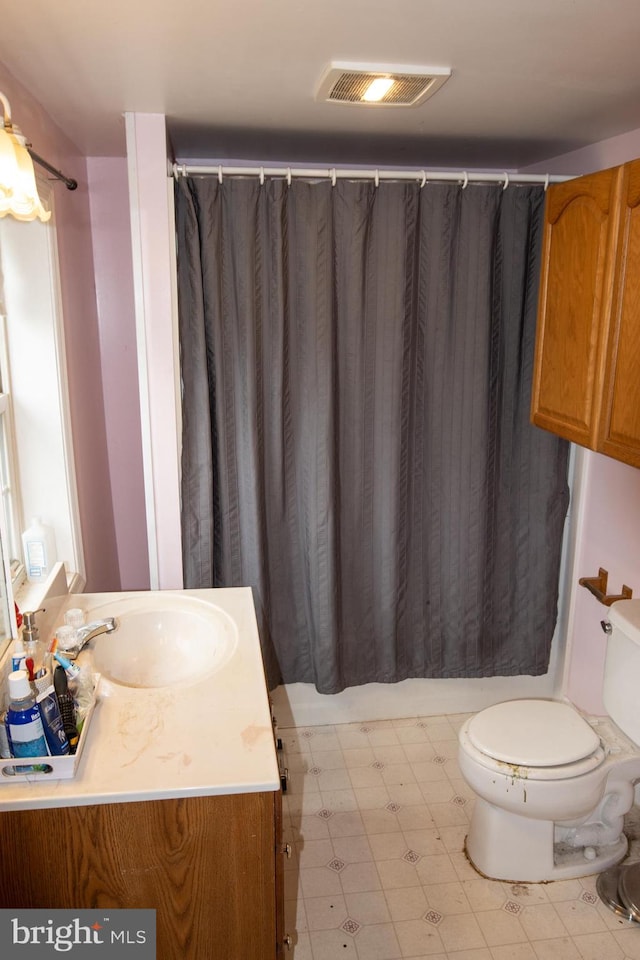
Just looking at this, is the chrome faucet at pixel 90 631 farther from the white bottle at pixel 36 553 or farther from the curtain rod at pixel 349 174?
the curtain rod at pixel 349 174

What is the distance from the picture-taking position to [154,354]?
227 cm

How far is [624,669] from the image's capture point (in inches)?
79.5

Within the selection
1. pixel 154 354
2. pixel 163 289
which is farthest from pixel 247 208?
pixel 154 354

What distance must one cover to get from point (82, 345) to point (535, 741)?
6.23 feet

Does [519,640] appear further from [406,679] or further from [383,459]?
[383,459]

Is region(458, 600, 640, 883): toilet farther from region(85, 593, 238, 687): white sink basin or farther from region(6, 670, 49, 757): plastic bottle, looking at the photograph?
region(6, 670, 49, 757): plastic bottle

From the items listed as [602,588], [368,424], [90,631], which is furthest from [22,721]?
[602,588]

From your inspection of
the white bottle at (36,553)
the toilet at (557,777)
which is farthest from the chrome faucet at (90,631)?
the toilet at (557,777)

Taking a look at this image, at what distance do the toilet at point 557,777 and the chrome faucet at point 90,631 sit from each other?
107 centimetres

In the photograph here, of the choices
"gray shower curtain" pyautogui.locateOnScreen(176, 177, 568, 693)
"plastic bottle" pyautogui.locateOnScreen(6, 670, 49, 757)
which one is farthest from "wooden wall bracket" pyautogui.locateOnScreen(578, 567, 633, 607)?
"plastic bottle" pyautogui.locateOnScreen(6, 670, 49, 757)

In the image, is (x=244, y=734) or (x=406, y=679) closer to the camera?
(x=244, y=734)

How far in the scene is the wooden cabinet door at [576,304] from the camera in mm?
1920

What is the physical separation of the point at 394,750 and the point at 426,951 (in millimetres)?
836

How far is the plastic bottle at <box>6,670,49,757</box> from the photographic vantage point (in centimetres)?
129
